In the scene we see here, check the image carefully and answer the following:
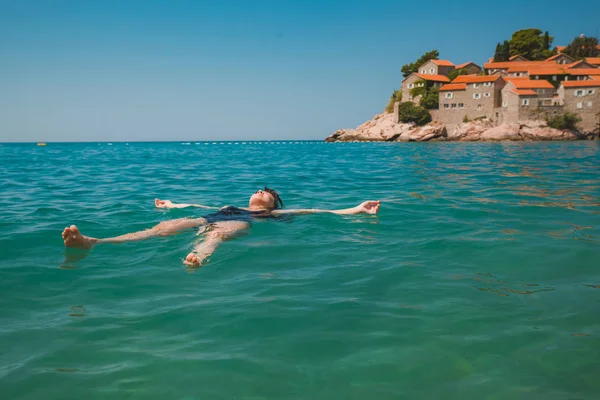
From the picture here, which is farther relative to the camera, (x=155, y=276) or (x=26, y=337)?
(x=155, y=276)

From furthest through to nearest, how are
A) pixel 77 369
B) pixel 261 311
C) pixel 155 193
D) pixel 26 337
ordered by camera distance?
pixel 155 193
pixel 261 311
pixel 26 337
pixel 77 369

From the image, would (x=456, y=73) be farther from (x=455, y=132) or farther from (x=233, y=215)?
(x=233, y=215)

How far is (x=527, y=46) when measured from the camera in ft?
287

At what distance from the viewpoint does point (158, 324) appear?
3.40m

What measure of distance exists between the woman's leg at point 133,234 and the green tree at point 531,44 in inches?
3887

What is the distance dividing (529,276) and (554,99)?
74.7 metres

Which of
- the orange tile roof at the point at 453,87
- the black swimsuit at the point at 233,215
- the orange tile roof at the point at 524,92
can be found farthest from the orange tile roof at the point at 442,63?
the black swimsuit at the point at 233,215

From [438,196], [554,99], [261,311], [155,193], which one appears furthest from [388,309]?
[554,99]

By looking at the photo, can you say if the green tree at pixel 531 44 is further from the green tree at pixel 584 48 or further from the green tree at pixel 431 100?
the green tree at pixel 431 100

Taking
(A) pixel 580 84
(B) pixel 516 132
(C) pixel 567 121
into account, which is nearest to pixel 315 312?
(B) pixel 516 132

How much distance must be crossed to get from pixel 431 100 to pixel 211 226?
79.1m

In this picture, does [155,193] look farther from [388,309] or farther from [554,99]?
[554,99]

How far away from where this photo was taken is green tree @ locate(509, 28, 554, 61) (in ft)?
283

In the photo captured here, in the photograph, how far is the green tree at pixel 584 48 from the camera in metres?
87.7
